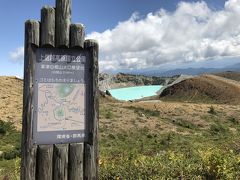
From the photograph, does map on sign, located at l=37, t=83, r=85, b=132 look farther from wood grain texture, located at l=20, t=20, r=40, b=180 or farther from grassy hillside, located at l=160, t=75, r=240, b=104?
grassy hillside, located at l=160, t=75, r=240, b=104

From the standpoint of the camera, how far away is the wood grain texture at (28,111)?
228 inches

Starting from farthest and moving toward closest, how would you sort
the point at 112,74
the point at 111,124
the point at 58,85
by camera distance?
the point at 112,74 < the point at 111,124 < the point at 58,85

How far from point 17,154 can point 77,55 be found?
46.6 ft

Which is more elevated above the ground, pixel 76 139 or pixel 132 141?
pixel 76 139

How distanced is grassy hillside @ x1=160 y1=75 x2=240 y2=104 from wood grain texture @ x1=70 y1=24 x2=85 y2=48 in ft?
133

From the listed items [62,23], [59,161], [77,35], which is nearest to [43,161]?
[59,161]

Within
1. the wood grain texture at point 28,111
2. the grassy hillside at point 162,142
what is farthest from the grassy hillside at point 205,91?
the wood grain texture at point 28,111

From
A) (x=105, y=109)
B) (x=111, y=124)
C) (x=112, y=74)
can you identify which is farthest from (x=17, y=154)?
(x=112, y=74)

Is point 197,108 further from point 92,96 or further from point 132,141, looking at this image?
point 92,96

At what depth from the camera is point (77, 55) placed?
609 cm

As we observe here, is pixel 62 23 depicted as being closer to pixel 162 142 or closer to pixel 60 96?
pixel 60 96

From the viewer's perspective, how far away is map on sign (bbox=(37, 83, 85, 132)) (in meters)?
5.89

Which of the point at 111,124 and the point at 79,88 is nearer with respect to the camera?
the point at 79,88

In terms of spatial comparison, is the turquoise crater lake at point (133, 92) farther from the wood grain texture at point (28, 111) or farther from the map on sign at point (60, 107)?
the wood grain texture at point (28, 111)
